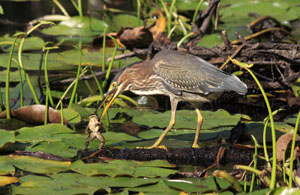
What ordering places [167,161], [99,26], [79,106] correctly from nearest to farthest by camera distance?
[167,161] → [79,106] → [99,26]

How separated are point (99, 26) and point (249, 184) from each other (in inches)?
247

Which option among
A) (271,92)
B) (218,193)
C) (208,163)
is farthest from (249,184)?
(271,92)

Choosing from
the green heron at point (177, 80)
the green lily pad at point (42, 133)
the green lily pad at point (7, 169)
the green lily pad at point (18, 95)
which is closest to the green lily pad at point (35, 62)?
the green lily pad at point (18, 95)

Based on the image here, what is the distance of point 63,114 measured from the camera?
5.58 m

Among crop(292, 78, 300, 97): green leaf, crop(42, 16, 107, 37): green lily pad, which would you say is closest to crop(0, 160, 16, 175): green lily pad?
crop(292, 78, 300, 97): green leaf

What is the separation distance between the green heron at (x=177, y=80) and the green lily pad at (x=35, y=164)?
2.61 ft

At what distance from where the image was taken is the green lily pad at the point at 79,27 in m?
9.65

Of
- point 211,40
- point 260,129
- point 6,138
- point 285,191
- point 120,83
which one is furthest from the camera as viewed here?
point 211,40

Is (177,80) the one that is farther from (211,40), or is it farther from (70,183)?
(211,40)

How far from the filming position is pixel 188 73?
16.5ft

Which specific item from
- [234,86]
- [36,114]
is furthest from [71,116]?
[234,86]

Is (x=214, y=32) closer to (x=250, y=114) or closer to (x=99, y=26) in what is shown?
(x=99, y=26)

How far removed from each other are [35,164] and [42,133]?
0.66m

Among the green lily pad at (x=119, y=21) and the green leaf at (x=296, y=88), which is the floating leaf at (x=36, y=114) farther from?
the green lily pad at (x=119, y=21)
